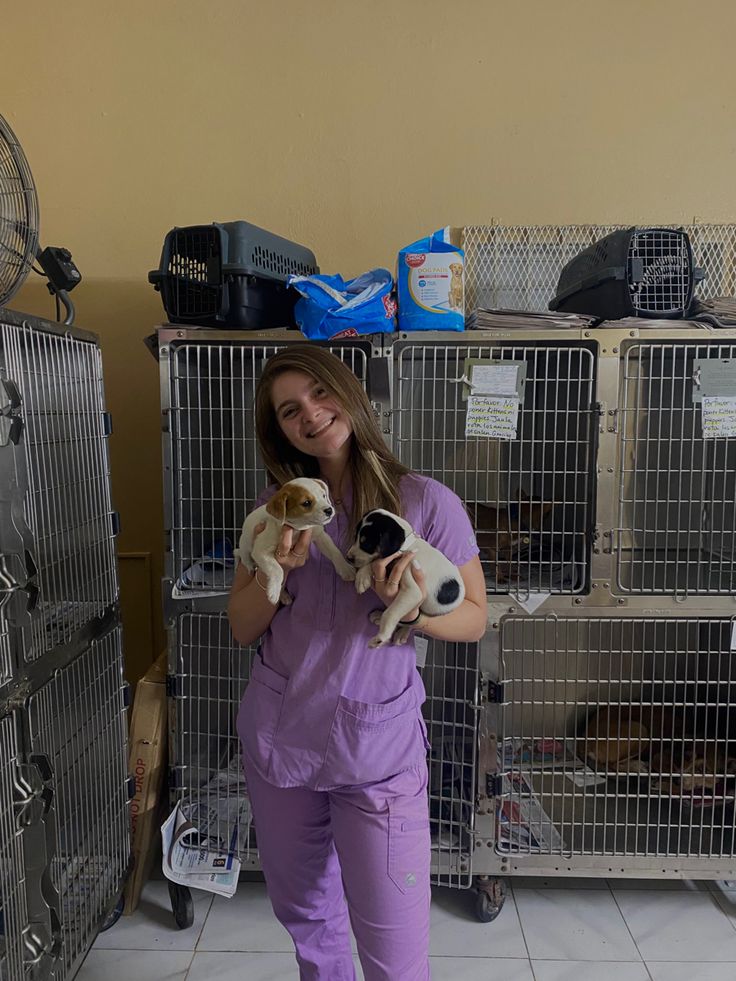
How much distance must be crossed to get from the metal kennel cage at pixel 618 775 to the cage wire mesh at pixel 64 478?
0.97 metres

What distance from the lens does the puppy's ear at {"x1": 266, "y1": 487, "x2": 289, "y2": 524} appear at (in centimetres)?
96

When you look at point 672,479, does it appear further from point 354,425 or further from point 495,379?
point 354,425

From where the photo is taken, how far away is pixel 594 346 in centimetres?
151

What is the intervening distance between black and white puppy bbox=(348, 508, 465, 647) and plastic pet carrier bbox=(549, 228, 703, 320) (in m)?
0.85

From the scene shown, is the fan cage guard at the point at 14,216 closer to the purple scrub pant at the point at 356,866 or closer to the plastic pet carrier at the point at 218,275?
the plastic pet carrier at the point at 218,275

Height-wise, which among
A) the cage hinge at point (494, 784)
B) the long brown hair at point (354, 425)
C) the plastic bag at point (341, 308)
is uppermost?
the plastic bag at point (341, 308)

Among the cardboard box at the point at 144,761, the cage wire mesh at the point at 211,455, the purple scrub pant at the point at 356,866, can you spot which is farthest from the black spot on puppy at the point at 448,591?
the cardboard box at the point at 144,761

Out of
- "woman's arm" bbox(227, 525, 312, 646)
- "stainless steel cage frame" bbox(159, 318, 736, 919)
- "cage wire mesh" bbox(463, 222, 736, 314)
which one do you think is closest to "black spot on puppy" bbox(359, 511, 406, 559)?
"woman's arm" bbox(227, 525, 312, 646)

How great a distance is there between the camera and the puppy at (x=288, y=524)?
959 millimetres

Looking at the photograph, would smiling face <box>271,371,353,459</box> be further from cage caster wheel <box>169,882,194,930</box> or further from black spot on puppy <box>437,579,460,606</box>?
cage caster wheel <box>169,882,194,930</box>

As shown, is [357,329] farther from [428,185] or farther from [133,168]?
[133,168]

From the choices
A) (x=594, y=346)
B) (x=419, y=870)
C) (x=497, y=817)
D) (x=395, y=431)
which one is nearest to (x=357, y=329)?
(x=395, y=431)

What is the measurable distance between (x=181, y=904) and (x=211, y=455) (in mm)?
1116

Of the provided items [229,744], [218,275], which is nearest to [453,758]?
[229,744]
